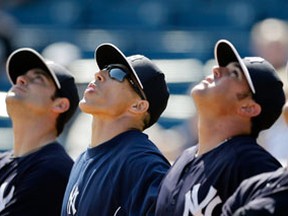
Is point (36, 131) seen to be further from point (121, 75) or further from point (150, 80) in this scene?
point (150, 80)

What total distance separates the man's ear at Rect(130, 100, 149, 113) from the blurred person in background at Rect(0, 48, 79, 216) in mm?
665

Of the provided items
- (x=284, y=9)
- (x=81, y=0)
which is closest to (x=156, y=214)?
(x=284, y=9)

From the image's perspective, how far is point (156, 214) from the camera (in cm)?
511

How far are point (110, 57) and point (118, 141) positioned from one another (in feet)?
1.66

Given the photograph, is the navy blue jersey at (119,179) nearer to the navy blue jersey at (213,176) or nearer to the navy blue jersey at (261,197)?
the navy blue jersey at (213,176)

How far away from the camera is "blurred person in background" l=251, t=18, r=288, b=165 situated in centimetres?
695

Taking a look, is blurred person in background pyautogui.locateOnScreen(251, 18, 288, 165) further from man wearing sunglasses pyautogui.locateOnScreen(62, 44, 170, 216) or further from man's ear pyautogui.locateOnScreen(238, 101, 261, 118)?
man's ear pyautogui.locateOnScreen(238, 101, 261, 118)

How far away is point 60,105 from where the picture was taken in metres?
6.39

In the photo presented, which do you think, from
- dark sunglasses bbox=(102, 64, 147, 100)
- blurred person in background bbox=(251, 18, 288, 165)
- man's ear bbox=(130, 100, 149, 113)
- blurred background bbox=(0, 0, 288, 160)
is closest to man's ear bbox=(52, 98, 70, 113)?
dark sunglasses bbox=(102, 64, 147, 100)

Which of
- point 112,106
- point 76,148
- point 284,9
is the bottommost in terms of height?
point 76,148

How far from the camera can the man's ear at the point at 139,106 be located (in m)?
5.71

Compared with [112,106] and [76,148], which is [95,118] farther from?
[76,148]

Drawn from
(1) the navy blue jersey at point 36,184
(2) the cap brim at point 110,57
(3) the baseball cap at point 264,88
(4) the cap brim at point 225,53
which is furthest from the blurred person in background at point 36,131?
(3) the baseball cap at point 264,88

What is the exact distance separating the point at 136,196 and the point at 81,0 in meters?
6.58
